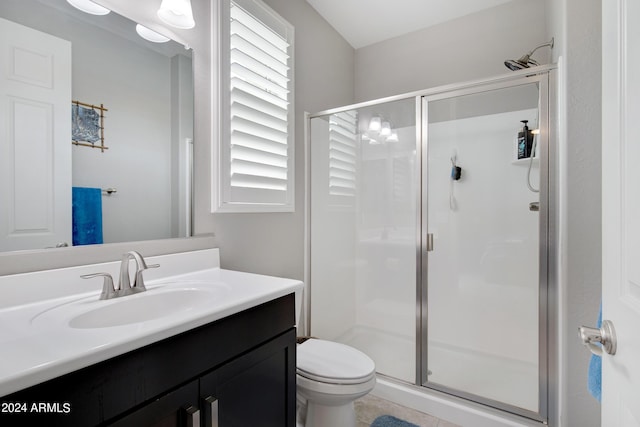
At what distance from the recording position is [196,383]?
2.62ft

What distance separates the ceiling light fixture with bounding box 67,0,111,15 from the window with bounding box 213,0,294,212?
1.59 ft

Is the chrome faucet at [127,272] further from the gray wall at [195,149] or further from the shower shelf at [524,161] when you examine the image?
the shower shelf at [524,161]

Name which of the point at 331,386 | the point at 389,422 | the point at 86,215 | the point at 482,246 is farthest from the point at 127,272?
the point at 482,246

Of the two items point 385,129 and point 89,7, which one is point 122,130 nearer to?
point 89,7

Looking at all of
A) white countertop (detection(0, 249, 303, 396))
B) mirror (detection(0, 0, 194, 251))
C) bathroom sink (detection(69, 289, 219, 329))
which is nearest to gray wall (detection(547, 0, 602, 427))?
white countertop (detection(0, 249, 303, 396))

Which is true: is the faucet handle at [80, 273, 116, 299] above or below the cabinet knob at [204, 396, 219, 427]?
above

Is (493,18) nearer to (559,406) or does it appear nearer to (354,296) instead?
(354,296)

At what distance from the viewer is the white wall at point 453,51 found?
210 cm

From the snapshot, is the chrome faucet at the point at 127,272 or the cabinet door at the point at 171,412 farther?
the chrome faucet at the point at 127,272

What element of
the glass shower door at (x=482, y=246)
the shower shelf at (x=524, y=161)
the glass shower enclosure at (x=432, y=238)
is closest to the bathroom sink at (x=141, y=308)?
the glass shower enclosure at (x=432, y=238)

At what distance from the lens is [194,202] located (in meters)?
1.40

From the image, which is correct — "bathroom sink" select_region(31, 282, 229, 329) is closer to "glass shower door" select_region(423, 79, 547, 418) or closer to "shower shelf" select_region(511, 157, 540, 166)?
"glass shower door" select_region(423, 79, 547, 418)

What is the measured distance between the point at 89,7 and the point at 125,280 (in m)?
0.97

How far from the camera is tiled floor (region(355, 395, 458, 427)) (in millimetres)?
1698
